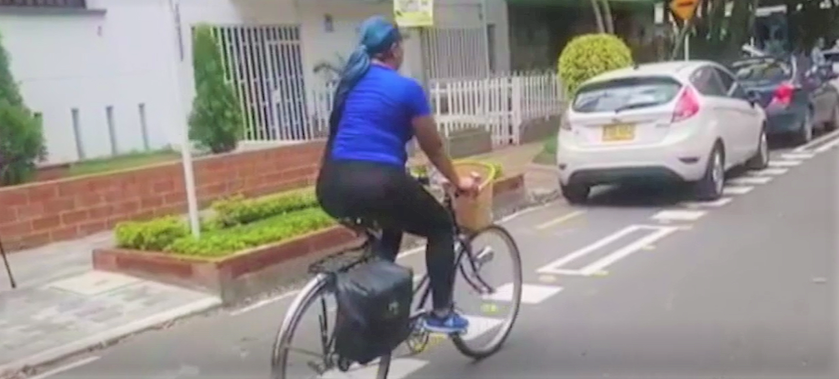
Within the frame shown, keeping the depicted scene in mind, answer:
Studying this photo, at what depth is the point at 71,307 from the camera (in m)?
6.86

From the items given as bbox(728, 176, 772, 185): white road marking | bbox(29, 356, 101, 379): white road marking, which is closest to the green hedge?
bbox(29, 356, 101, 379): white road marking

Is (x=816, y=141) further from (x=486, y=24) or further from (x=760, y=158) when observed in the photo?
(x=486, y=24)

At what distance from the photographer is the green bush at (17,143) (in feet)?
30.6

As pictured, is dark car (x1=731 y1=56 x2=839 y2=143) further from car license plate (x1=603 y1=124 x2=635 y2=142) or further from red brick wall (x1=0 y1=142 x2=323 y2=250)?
red brick wall (x1=0 y1=142 x2=323 y2=250)

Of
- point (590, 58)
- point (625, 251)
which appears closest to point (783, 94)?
point (590, 58)

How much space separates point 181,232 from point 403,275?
356 centimetres

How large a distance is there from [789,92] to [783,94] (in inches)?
4.5

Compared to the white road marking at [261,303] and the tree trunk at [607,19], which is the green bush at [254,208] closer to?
the white road marking at [261,303]

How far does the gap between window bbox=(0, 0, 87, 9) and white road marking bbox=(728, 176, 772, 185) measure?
7749mm

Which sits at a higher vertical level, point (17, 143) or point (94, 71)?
point (94, 71)

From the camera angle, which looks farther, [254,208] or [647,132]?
[647,132]

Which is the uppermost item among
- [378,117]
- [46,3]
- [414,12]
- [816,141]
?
[46,3]

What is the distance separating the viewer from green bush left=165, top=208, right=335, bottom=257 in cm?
727

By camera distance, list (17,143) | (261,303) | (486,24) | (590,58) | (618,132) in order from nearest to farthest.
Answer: (261,303) < (17,143) < (618,132) < (590,58) < (486,24)
